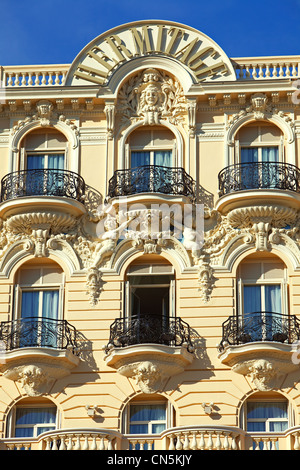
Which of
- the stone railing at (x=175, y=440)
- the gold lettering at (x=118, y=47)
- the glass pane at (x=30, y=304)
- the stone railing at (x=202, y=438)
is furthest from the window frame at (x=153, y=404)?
the gold lettering at (x=118, y=47)

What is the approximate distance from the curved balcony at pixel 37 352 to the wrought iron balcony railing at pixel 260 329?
14.1ft

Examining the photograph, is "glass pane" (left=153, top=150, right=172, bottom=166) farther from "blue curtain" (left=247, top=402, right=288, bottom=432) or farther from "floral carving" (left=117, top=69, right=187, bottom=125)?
"blue curtain" (left=247, top=402, right=288, bottom=432)

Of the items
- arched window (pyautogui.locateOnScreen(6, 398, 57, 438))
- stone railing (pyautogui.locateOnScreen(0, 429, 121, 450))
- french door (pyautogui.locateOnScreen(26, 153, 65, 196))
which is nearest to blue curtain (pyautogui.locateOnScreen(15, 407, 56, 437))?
arched window (pyautogui.locateOnScreen(6, 398, 57, 438))

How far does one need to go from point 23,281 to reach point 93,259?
218 centimetres

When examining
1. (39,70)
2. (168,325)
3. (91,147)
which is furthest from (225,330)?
(39,70)

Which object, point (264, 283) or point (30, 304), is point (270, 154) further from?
point (30, 304)

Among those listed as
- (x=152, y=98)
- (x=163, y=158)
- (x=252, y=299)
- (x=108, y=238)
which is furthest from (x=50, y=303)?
(x=152, y=98)

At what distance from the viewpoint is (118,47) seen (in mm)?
39344

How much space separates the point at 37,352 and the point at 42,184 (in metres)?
5.44

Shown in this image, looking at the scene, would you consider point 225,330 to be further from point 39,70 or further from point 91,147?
point 39,70

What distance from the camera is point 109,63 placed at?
1545 inches

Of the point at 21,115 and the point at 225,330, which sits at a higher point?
the point at 21,115

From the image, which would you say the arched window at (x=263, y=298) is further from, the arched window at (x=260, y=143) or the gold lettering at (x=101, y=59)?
the gold lettering at (x=101, y=59)

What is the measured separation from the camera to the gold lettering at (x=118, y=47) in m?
39.2
